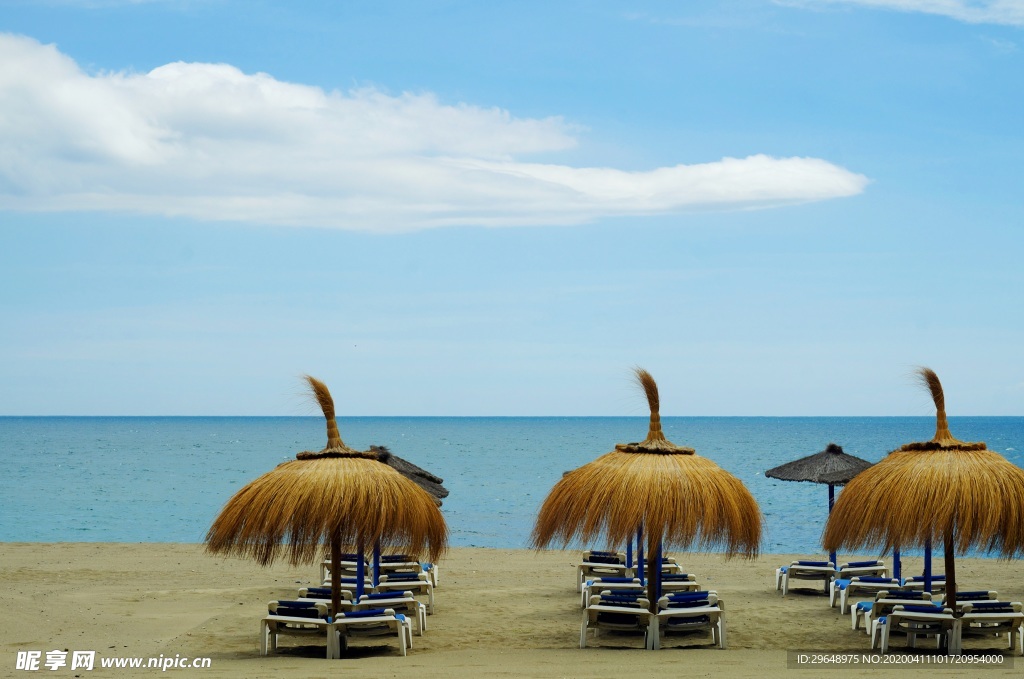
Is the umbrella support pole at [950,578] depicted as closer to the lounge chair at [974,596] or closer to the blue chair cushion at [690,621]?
the lounge chair at [974,596]

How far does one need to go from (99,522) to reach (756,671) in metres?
33.0

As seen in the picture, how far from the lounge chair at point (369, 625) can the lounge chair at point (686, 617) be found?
255 centimetres

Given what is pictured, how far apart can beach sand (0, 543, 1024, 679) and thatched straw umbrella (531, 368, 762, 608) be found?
116 cm

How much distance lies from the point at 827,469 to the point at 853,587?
2536 millimetres

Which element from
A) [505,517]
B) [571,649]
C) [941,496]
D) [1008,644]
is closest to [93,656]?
[571,649]

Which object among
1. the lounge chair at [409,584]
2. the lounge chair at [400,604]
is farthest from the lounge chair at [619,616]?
the lounge chair at [409,584]

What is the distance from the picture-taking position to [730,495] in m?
10.4

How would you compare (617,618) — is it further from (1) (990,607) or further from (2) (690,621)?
(1) (990,607)

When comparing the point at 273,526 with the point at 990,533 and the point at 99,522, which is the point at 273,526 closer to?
the point at 990,533

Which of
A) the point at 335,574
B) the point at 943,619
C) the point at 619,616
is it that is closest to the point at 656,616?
the point at 619,616

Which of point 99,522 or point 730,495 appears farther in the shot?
point 99,522

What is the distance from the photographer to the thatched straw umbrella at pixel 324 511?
9.89 m

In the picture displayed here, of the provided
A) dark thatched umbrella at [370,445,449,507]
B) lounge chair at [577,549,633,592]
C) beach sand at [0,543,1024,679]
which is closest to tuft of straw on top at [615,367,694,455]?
beach sand at [0,543,1024,679]

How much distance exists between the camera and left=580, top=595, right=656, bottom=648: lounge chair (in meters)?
10.8
